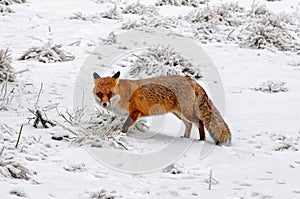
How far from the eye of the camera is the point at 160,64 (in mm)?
8867

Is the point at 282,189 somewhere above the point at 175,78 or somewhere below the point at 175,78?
below

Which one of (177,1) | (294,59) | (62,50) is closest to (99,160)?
(62,50)

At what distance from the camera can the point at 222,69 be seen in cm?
966

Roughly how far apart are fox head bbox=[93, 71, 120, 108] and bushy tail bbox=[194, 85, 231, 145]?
3.49 ft

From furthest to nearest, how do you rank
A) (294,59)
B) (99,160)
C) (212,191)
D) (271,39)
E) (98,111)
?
(271,39) → (294,59) → (98,111) → (99,160) → (212,191)

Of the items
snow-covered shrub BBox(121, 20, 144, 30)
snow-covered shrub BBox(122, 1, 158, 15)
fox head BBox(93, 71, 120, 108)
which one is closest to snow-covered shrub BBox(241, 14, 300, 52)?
snow-covered shrub BBox(121, 20, 144, 30)

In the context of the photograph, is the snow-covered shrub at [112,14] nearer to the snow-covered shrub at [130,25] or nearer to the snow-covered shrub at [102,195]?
the snow-covered shrub at [130,25]

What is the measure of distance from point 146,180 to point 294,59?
271 inches

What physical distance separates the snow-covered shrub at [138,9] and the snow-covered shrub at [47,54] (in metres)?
4.47

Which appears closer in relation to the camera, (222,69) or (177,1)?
(222,69)

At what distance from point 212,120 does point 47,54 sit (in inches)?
163

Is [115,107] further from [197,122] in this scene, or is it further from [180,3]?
[180,3]

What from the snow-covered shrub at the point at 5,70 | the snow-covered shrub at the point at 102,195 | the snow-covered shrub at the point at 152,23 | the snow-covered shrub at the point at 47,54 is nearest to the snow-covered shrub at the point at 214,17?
the snow-covered shrub at the point at 152,23

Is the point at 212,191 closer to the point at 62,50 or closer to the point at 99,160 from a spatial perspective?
the point at 99,160
